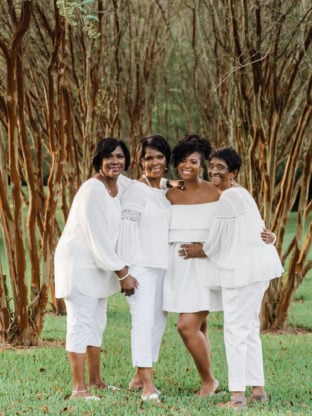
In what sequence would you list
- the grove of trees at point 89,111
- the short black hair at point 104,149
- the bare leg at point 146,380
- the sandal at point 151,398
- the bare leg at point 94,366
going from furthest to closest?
the grove of trees at point 89,111 < the bare leg at point 94,366 < the short black hair at point 104,149 < the bare leg at point 146,380 < the sandal at point 151,398

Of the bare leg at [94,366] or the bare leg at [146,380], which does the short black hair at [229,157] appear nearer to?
the bare leg at [146,380]

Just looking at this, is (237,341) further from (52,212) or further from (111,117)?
(111,117)

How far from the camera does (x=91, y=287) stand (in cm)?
536

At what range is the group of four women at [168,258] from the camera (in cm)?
518

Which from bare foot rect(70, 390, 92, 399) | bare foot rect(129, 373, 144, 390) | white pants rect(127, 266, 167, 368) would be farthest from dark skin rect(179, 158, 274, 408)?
bare foot rect(70, 390, 92, 399)

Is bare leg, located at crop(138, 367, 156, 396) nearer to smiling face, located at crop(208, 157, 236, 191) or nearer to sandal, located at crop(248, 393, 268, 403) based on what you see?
sandal, located at crop(248, 393, 268, 403)

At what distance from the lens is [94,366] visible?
18.6 feet

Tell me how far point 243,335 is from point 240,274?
0.40 m

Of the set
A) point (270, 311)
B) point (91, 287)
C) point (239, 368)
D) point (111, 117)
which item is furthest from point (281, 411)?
point (111, 117)

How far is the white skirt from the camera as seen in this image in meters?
5.33

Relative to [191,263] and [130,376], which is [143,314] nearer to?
[191,263]

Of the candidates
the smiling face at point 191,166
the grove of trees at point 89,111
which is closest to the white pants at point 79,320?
the smiling face at point 191,166

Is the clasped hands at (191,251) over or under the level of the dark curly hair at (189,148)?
under

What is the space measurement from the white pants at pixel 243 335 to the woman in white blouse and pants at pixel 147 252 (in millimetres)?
515
